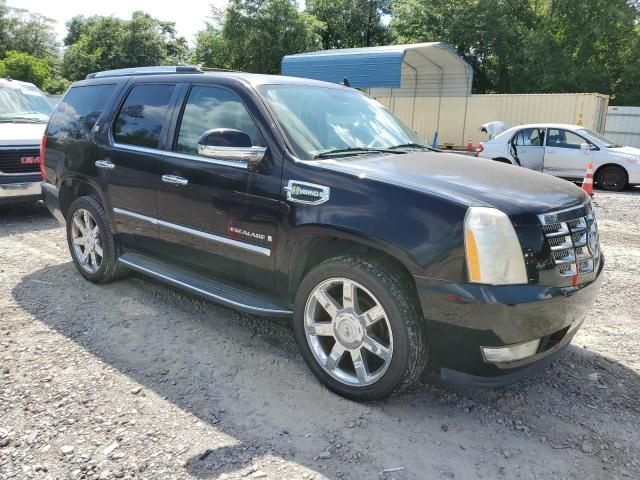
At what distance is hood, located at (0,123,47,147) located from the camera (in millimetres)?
7511

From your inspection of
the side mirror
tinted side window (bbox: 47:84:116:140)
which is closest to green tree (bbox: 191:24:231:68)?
tinted side window (bbox: 47:84:116:140)

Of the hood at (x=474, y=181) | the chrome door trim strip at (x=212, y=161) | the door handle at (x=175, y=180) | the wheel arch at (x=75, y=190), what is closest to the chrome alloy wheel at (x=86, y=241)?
the wheel arch at (x=75, y=190)

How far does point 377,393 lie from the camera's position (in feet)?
9.89

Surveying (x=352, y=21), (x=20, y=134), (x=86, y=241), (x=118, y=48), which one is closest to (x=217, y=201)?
(x=86, y=241)

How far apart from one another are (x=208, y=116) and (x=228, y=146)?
737mm

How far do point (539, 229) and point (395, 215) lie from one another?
72cm

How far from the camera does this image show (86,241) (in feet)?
16.5

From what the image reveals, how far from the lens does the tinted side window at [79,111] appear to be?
488 cm

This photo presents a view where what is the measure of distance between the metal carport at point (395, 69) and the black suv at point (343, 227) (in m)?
11.5

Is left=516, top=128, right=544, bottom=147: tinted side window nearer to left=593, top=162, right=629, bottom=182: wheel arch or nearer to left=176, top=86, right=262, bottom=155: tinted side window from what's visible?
left=593, top=162, right=629, bottom=182: wheel arch

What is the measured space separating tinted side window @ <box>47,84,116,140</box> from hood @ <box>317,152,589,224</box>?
2.64m

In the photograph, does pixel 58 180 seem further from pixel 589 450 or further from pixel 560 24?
pixel 560 24

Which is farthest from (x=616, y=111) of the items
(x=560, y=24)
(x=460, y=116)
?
(x=560, y=24)

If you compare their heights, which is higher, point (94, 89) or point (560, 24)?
point (560, 24)
